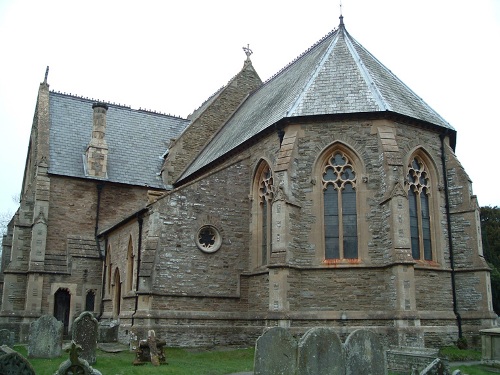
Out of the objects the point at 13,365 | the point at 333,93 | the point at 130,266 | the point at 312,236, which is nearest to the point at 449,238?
the point at 312,236

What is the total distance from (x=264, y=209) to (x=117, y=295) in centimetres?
801

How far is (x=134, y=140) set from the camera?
1192 inches

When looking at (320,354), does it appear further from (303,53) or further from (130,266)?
(303,53)

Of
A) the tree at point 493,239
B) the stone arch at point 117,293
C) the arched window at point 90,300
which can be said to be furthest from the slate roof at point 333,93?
the tree at point 493,239

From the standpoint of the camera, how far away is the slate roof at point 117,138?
2720cm

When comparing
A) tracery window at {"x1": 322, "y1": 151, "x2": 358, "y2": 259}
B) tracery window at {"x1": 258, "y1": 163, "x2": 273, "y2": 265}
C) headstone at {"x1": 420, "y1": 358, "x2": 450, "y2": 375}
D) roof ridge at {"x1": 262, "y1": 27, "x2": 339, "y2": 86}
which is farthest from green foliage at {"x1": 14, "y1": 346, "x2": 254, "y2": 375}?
roof ridge at {"x1": 262, "y1": 27, "x2": 339, "y2": 86}

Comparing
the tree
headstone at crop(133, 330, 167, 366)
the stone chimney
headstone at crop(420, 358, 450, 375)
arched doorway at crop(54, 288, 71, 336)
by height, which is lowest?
headstone at crop(133, 330, 167, 366)

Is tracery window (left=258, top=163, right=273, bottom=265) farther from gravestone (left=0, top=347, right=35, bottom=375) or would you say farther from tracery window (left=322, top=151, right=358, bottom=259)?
gravestone (left=0, top=347, right=35, bottom=375)

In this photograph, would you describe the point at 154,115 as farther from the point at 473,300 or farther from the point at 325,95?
the point at 473,300

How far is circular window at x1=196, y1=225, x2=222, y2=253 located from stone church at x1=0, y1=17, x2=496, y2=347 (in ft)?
0.18

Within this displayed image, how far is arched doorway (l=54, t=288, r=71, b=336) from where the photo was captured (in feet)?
81.0

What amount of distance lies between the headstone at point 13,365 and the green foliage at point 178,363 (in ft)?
12.6

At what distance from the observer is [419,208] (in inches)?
719

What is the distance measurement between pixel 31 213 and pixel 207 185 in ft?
34.0
